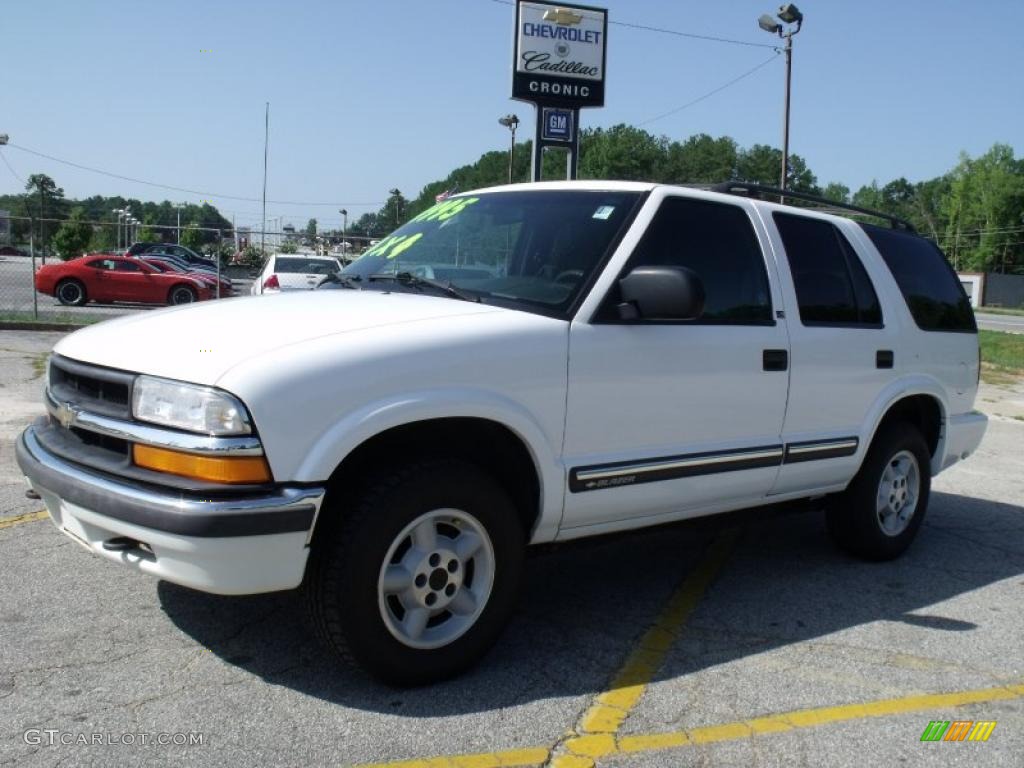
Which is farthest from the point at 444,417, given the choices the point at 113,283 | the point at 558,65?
the point at 113,283

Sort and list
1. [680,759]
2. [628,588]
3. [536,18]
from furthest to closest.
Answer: [536,18], [628,588], [680,759]

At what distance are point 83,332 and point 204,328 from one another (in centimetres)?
80

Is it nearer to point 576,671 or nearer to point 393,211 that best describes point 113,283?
point 576,671

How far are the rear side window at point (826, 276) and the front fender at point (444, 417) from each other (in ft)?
5.81

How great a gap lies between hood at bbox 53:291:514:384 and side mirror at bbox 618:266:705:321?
0.51 metres

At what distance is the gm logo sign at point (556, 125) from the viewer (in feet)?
66.9

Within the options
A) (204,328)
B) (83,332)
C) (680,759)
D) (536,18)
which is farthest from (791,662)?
(536,18)

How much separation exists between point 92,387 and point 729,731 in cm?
257

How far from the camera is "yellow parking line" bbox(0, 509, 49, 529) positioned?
16.9 ft

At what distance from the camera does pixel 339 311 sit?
11.8 ft

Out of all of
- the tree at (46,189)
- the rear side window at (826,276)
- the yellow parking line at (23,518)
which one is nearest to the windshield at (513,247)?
the rear side window at (826,276)

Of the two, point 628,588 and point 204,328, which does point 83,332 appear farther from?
point 628,588

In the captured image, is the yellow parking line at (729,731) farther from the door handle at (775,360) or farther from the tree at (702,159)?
the tree at (702,159)

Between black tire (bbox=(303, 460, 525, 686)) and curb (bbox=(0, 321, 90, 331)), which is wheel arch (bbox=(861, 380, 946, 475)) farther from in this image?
curb (bbox=(0, 321, 90, 331))
